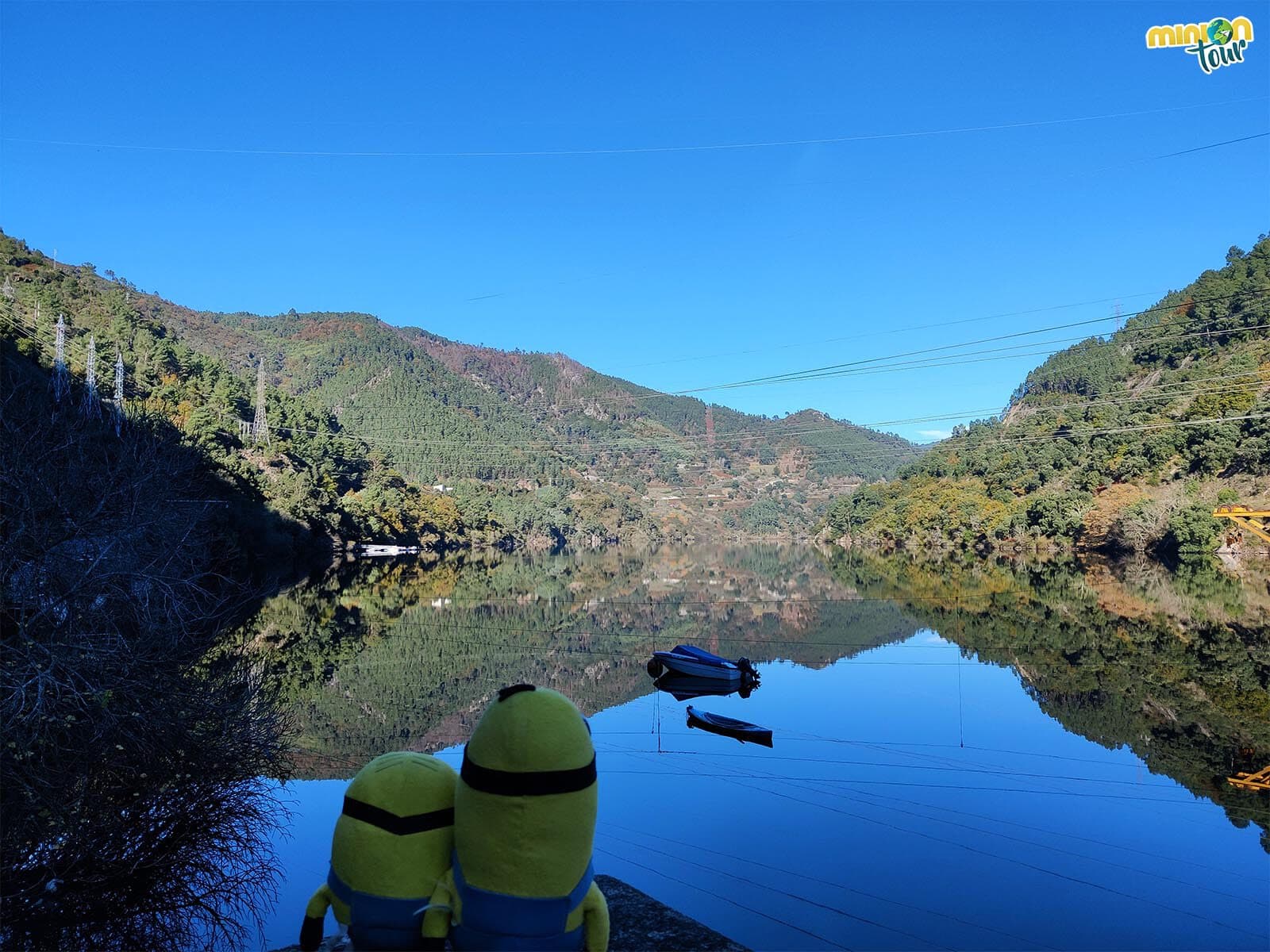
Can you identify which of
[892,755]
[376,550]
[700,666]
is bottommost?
[892,755]

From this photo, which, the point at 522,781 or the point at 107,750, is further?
the point at 107,750

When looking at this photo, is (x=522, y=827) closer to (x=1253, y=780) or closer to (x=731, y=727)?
(x=1253, y=780)

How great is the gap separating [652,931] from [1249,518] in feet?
159

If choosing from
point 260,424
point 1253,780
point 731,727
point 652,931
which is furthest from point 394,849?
point 260,424

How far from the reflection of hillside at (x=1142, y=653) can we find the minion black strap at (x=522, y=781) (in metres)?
8.16

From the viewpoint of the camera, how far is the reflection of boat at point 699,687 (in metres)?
16.7

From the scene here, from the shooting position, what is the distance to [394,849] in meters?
3.09

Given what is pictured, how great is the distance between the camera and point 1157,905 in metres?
6.92

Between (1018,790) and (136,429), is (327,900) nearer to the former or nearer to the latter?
(1018,790)

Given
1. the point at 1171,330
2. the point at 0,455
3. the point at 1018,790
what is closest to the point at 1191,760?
the point at 1018,790

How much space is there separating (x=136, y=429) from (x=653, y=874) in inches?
382

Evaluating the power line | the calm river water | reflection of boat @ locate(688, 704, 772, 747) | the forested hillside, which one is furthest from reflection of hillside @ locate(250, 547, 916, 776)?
the forested hillside

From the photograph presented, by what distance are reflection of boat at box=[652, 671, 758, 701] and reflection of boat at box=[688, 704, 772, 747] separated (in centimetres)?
262

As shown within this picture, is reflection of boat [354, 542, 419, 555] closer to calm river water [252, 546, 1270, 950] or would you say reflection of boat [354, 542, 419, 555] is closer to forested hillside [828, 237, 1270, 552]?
calm river water [252, 546, 1270, 950]
